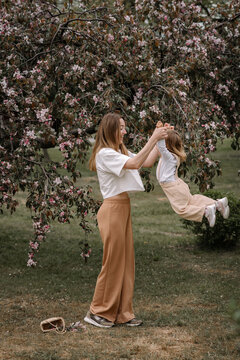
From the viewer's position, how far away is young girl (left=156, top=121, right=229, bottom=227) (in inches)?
182

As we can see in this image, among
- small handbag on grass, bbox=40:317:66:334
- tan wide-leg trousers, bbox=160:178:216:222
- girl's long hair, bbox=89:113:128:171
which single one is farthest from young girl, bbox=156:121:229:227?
small handbag on grass, bbox=40:317:66:334

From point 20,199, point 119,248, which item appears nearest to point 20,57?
point 119,248

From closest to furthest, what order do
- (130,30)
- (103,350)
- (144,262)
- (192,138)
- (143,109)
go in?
1. (103,350)
2. (192,138)
3. (143,109)
4. (130,30)
5. (144,262)

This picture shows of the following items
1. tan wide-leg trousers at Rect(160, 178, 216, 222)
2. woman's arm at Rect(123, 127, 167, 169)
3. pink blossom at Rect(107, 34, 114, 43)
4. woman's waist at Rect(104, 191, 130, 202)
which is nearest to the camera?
woman's arm at Rect(123, 127, 167, 169)

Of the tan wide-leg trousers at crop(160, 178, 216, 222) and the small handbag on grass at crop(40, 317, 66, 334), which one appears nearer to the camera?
the tan wide-leg trousers at crop(160, 178, 216, 222)

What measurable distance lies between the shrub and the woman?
14.4ft

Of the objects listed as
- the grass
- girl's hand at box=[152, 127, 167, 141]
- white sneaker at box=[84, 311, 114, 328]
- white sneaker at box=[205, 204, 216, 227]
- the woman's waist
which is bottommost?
the grass

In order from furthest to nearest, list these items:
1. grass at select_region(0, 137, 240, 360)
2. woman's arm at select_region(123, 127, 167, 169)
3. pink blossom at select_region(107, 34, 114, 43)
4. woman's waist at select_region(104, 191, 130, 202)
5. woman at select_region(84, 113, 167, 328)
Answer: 1. pink blossom at select_region(107, 34, 114, 43)
2. woman's waist at select_region(104, 191, 130, 202)
3. woman at select_region(84, 113, 167, 328)
4. grass at select_region(0, 137, 240, 360)
5. woman's arm at select_region(123, 127, 167, 169)

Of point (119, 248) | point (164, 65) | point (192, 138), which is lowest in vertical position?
point (119, 248)

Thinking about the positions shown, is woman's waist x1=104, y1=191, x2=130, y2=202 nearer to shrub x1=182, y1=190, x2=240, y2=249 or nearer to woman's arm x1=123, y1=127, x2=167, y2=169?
woman's arm x1=123, y1=127, x2=167, y2=169

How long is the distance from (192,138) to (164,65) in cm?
190

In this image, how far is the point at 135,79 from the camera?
268 inches

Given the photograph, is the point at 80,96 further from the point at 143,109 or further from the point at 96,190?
the point at 96,190

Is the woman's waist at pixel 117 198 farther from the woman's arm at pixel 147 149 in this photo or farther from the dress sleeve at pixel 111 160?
the woman's arm at pixel 147 149
